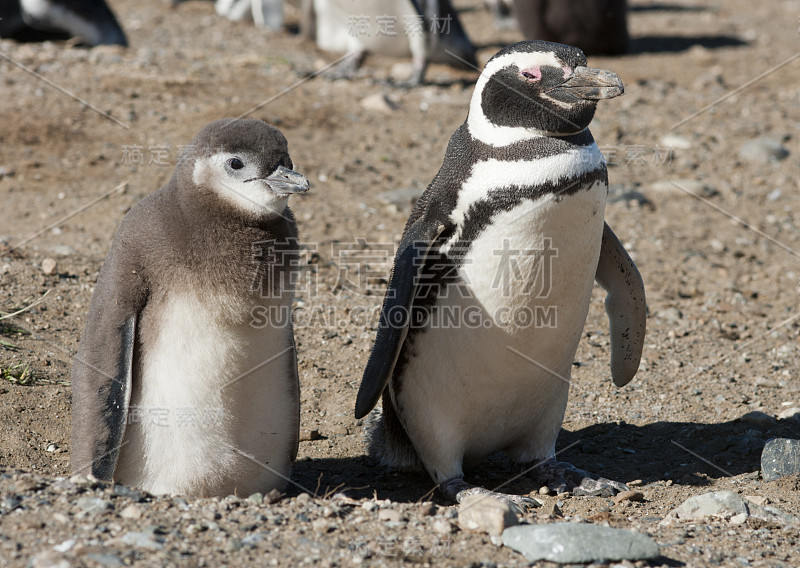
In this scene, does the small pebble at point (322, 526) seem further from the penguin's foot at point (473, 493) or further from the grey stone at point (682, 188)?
the grey stone at point (682, 188)

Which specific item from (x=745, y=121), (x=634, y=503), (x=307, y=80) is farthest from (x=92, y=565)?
(x=745, y=121)

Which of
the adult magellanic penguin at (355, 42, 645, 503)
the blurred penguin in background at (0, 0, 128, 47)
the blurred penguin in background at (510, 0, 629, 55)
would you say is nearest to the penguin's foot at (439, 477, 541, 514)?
the adult magellanic penguin at (355, 42, 645, 503)

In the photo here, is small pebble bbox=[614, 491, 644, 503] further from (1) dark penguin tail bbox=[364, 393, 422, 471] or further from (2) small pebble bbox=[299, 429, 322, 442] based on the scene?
(2) small pebble bbox=[299, 429, 322, 442]

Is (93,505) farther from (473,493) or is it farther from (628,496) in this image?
(628,496)

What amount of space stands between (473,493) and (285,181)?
1200 mm

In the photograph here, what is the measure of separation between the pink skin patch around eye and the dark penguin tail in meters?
1.21

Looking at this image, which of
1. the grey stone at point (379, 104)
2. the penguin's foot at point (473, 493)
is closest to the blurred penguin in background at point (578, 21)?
the grey stone at point (379, 104)

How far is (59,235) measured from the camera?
483cm

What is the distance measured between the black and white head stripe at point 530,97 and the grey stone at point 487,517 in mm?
1094

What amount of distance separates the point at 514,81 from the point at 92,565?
179 centimetres

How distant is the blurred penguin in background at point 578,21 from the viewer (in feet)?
31.3

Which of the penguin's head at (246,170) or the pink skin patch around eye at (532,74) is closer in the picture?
the penguin's head at (246,170)

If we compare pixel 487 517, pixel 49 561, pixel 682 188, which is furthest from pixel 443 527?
pixel 682 188

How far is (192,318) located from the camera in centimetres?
258
